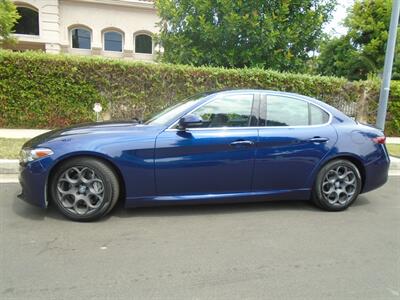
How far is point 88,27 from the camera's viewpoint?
19109 mm

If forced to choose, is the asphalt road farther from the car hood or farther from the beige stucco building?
the beige stucco building

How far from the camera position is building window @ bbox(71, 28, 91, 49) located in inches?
761

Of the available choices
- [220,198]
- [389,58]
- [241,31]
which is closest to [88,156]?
[220,198]

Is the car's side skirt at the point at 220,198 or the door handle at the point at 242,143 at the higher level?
the door handle at the point at 242,143

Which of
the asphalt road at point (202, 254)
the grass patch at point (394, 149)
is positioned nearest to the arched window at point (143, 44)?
the grass patch at point (394, 149)

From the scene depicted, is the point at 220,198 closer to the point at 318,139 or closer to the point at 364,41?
the point at 318,139

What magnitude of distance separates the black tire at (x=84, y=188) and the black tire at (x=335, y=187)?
2542 mm

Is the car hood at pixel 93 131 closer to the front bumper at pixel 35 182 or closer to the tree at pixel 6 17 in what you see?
the front bumper at pixel 35 182

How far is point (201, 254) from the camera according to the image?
128 inches

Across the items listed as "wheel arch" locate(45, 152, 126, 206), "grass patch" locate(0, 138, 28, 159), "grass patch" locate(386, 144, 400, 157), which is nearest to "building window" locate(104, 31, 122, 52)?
"grass patch" locate(0, 138, 28, 159)

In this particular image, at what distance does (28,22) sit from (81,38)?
2.74m

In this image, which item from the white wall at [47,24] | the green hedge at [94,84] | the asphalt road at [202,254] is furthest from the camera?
the white wall at [47,24]

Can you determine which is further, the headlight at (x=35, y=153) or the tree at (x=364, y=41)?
the tree at (x=364, y=41)

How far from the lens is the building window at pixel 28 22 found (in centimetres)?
1823
